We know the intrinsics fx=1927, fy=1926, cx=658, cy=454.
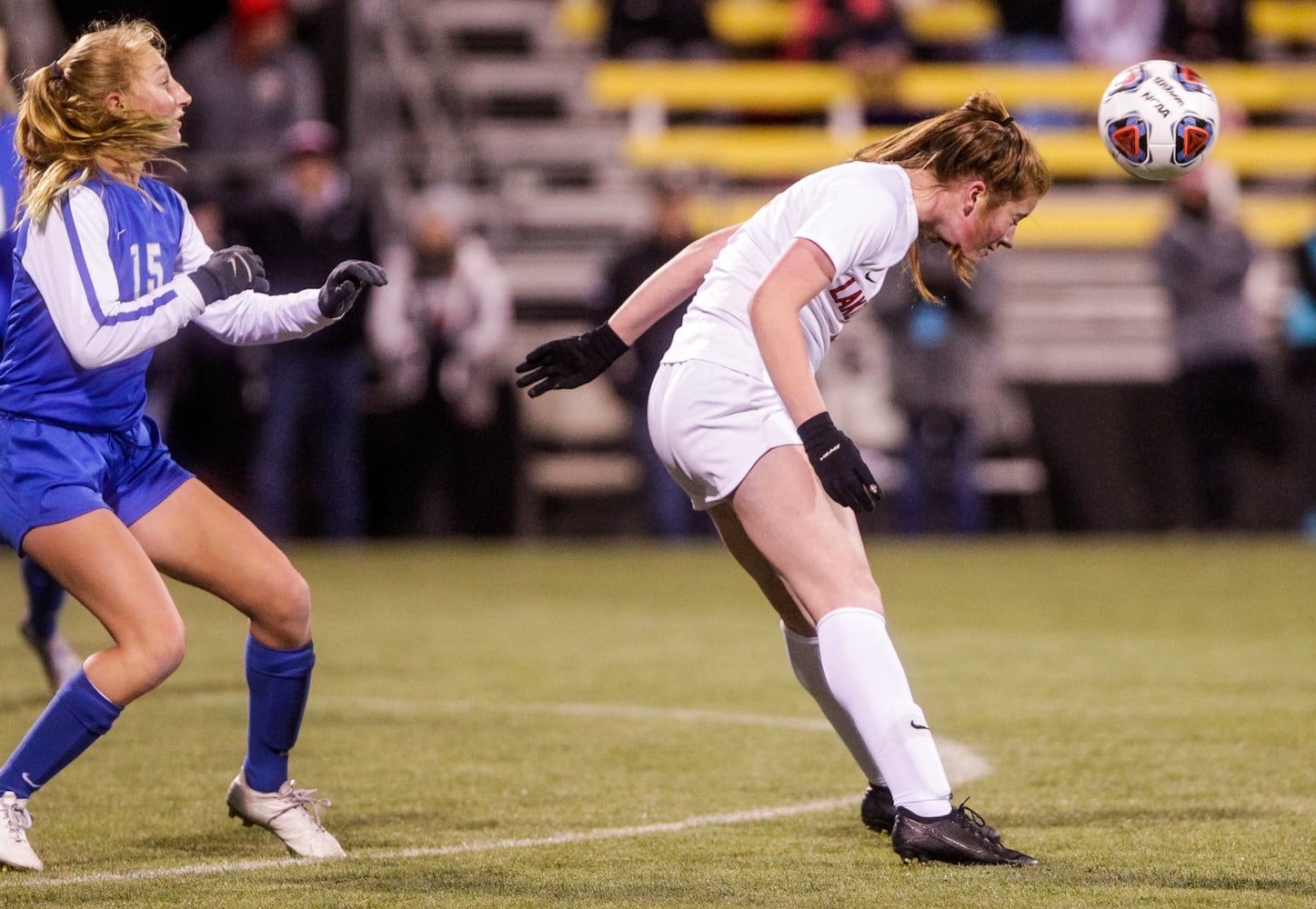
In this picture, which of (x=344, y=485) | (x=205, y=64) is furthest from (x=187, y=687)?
(x=205, y=64)

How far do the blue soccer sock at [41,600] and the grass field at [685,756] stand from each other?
0.31m

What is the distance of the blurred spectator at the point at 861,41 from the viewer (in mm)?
16766

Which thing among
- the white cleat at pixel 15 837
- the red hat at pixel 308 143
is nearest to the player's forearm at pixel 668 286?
the white cleat at pixel 15 837

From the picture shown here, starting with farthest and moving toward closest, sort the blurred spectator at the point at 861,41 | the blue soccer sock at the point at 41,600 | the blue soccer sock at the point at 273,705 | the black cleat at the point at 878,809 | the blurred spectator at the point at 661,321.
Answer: the blurred spectator at the point at 861,41 < the blurred spectator at the point at 661,321 < the blue soccer sock at the point at 41,600 < the black cleat at the point at 878,809 < the blue soccer sock at the point at 273,705

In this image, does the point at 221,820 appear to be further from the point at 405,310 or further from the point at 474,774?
the point at 405,310

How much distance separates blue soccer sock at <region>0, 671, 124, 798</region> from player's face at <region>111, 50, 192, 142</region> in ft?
4.49

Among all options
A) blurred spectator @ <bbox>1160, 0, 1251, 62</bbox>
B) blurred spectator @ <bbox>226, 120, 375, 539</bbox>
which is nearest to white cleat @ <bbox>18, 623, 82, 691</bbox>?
blurred spectator @ <bbox>226, 120, 375, 539</bbox>

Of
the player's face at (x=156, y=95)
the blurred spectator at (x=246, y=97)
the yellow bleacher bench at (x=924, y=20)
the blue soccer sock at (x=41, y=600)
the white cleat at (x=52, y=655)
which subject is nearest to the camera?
the player's face at (x=156, y=95)

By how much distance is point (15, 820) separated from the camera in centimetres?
458

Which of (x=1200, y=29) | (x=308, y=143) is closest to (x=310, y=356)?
(x=308, y=143)

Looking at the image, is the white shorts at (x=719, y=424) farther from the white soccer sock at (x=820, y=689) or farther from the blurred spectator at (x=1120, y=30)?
the blurred spectator at (x=1120, y=30)

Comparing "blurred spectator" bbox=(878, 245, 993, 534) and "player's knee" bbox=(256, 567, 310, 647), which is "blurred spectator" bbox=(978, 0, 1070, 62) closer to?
"blurred spectator" bbox=(878, 245, 993, 534)

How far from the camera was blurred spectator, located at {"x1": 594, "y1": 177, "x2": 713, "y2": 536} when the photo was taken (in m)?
14.0

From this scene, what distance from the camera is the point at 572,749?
643 centimetres
